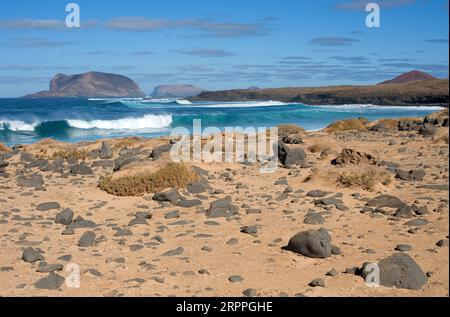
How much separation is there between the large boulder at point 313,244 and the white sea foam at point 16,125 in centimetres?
3964

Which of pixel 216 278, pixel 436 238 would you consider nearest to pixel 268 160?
pixel 436 238

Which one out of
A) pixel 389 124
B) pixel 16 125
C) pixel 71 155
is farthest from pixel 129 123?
pixel 71 155

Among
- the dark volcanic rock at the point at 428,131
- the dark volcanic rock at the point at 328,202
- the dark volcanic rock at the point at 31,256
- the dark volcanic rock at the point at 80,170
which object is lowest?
the dark volcanic rock at the point at 31,256

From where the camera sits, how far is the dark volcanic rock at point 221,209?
862cm

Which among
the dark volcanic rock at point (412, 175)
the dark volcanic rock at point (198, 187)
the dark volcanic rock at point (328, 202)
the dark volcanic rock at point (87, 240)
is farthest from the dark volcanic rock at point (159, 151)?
the dark volcanic rock at point (87, 240)

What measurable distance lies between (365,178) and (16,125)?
3854cm

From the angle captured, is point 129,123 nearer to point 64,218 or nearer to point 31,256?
point 64,218

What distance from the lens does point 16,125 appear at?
4291cm

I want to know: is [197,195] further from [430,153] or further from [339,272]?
[430,153]

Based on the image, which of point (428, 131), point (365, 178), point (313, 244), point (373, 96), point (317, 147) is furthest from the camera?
point (373, 96)

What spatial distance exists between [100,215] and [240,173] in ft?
14.0

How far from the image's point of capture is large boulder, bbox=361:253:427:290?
5387mm

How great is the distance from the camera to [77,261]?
21.4 ft

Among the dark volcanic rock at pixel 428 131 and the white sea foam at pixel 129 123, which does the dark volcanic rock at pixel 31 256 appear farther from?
the white sea foam at pixel 129 123
